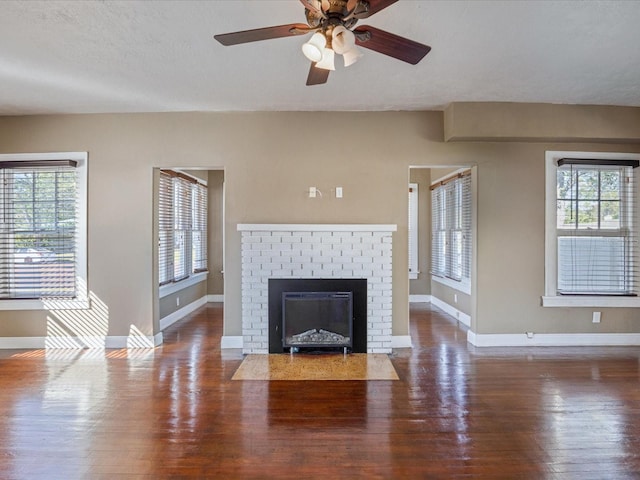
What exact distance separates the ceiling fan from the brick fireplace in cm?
225

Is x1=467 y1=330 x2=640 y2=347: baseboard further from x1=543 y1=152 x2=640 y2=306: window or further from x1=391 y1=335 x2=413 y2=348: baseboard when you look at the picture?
x1=391 y1=335 x2=413 y2=348: baseboard

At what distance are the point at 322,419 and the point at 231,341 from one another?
1.96m

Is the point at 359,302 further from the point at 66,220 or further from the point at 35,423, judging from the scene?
the point at 66,220

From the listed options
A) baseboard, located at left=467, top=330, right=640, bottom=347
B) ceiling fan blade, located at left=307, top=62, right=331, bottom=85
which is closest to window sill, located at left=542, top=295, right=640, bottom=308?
baseboard, located at left=467, top=330, right=640, bottom=347

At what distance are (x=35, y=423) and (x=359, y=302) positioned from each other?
2.91m

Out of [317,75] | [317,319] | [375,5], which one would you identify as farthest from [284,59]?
[317,319]

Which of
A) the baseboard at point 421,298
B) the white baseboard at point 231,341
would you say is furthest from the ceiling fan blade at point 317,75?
the baseboard at point 421,298

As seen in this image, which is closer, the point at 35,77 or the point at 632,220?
the point at 35,77

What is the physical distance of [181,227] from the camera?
19.0ft

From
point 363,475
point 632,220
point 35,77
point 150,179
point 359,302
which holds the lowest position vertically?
point 363,475

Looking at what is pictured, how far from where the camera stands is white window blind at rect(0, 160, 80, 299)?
439cm

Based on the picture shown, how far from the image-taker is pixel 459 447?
7.64 ft

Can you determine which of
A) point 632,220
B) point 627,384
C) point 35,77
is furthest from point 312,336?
point 632,220

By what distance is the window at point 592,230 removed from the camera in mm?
4406
